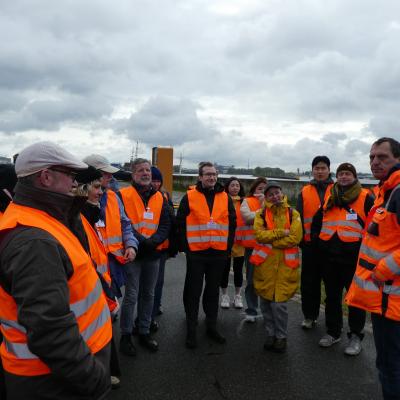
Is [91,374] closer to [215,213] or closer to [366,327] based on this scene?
[215,213]

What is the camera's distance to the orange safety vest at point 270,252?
4.12m

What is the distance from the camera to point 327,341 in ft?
13.4

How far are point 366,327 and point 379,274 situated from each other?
2.60 meters

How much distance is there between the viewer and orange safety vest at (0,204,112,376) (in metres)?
1.49

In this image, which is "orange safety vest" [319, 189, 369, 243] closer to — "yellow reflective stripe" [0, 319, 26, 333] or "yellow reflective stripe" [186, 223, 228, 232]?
"yellow reflective stripe" [186, 223, 228, 232]

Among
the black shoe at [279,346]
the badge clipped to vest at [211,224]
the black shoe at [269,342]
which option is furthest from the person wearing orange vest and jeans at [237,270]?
the black shoe at [279,346]

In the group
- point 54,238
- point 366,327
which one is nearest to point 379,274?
point 54,238

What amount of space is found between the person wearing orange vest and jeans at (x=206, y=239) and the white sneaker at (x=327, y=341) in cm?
113

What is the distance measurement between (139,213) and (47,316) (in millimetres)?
2757

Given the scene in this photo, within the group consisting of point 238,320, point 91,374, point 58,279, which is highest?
point 58,279

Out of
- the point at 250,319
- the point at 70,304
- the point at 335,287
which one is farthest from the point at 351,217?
the point at 70,304

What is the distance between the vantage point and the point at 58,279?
1406 mm

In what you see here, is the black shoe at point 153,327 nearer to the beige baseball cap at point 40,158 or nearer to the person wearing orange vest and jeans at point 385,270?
the person wearing orange vest and jeans at point 385,270

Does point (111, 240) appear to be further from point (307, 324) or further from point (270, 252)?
point (307, 324)
